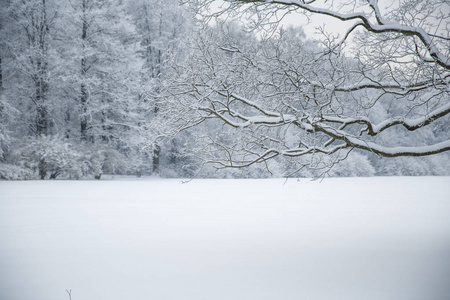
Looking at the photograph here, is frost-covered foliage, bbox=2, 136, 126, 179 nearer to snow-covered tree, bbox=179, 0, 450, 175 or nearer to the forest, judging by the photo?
the forest

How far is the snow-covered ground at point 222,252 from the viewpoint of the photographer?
9.55 ft

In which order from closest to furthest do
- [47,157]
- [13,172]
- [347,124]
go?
[347,124] < [13,172] < [47,157]

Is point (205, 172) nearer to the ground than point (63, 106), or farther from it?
A: nearer to the ground

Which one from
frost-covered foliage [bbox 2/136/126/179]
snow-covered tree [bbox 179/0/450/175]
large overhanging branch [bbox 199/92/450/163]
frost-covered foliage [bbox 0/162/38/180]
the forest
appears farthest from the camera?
frost-covered foliage [bbox 2/136/126/179]

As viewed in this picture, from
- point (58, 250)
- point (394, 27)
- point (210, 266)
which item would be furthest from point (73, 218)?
point (394, 27)

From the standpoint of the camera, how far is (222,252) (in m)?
4.02

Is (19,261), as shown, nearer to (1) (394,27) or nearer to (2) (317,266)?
(2) (317,266)

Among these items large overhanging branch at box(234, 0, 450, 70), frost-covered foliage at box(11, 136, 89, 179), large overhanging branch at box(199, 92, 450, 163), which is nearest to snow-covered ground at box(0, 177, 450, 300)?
large overhanging branch at box(199, 92, 450, 163)

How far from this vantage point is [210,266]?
139 inches

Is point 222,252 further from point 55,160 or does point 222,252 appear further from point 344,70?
point 55,160

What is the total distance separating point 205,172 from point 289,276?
15525 mm

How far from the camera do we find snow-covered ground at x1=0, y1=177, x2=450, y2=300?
2.91 m

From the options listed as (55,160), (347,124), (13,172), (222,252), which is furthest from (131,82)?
(222,252)

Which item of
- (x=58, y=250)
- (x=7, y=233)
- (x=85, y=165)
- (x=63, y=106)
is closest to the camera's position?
(x=58, y=250)
